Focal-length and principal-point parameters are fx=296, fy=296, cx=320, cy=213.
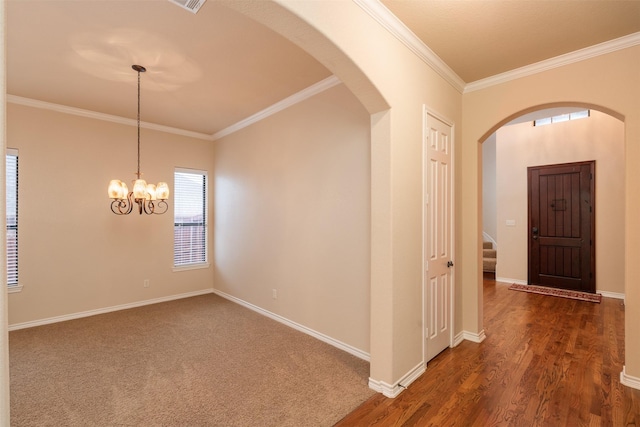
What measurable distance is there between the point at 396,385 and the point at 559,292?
15.7ft

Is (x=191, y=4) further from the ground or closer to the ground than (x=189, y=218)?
further from the ground

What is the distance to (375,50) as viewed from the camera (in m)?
2.26

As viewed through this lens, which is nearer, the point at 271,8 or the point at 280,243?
the point at 271,8

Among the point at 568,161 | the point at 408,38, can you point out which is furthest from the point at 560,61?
the point at 568,161

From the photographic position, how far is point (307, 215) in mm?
3768

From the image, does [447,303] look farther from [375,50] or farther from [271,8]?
[271,8]

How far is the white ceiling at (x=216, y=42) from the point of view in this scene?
225cm

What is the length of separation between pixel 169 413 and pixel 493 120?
4.12 meters

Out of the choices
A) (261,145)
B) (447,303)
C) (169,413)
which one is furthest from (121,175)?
(447,303)

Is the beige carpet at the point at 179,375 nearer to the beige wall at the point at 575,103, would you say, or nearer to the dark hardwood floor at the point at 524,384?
the dark hardwood floor at the point at 524,384

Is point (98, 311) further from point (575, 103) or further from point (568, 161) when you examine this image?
point (568, 161)

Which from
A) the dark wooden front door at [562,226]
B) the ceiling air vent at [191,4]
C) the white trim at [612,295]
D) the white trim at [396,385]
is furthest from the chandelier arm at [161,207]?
the white trim at [612,295]

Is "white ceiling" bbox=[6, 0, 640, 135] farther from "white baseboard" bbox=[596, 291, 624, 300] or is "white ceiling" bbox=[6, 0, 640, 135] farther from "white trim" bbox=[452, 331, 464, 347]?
"white baseboard" bbox=[596, 291, 624, 300]

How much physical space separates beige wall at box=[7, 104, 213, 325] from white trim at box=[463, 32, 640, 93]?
4.84 metres
